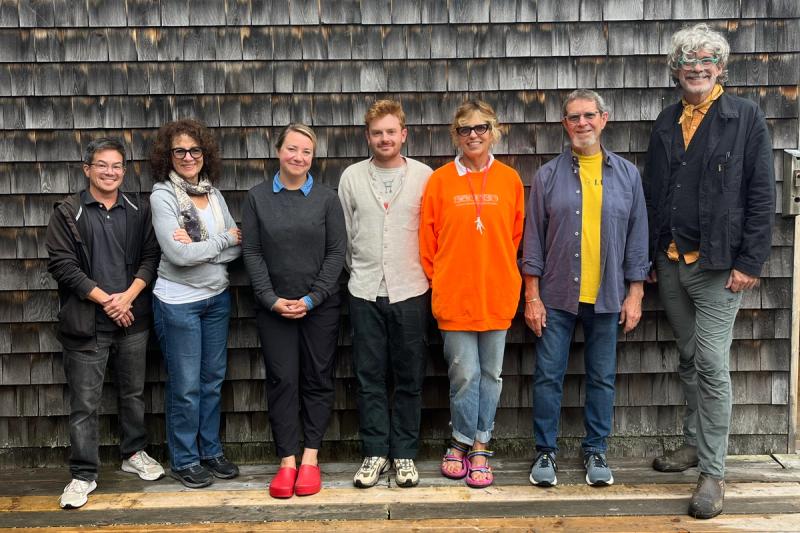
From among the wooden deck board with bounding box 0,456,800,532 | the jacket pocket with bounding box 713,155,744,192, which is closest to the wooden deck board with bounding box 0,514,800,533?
the wooden deck board with bounding box 0,456,800,532

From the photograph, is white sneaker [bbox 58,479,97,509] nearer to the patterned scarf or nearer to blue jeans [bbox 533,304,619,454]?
the patterned scarf

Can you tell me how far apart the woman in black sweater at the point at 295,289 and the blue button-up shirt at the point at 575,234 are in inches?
38.0

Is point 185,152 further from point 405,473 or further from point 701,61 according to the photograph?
point 701,61

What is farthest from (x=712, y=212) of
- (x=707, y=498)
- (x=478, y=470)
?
(x=478, y=470)

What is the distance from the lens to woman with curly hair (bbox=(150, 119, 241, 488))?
11.9ft

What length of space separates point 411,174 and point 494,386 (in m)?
1.11

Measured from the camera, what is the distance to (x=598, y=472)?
3.71 meters

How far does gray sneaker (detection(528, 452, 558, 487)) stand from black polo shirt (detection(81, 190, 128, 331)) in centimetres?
219

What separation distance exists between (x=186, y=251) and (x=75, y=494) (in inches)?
50.5

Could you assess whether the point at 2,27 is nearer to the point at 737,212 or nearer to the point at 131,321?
the point at 131,321

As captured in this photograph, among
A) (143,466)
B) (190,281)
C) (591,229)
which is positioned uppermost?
(591,229)

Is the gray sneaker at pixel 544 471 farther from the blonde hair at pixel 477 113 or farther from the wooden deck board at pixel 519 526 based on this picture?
the blonde hair at pixel 477 113

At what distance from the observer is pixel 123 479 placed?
393cm

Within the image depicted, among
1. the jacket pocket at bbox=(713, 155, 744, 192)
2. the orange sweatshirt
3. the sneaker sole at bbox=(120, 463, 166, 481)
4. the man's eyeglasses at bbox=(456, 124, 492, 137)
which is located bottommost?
the sneaker sole at bbox=(120, 463, 166, 481)
